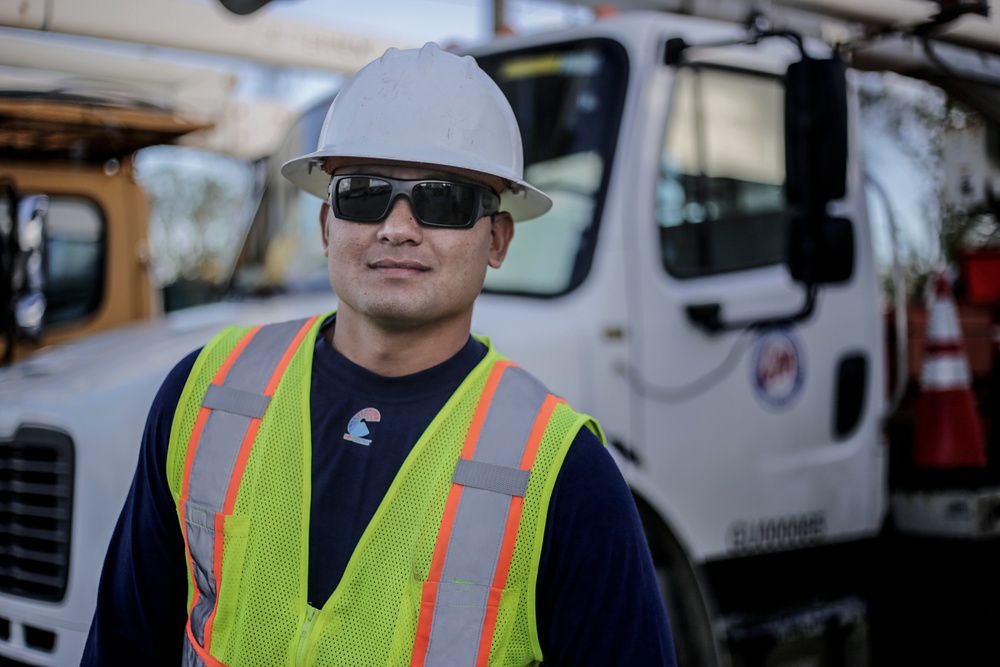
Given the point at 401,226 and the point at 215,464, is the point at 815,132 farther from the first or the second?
the point at 215,464

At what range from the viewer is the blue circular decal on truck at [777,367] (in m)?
3.31

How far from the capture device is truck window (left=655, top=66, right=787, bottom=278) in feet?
10.5

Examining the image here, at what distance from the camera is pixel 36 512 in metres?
2.63

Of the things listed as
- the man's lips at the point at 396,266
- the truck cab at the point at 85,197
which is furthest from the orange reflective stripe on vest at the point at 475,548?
the truck cab at the point at 85,197

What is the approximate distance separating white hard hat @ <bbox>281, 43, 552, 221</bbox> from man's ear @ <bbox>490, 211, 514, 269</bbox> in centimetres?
7

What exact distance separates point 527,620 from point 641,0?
9.15ft

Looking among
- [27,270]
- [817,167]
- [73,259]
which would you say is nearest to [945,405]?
[817,167]

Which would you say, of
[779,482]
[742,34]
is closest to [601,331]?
[779,482]

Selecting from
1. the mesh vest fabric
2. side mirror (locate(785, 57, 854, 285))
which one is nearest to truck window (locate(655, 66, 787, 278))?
side mirror (locate(785, 57, 854, 285))

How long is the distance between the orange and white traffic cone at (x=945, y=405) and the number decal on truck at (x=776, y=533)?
58cm

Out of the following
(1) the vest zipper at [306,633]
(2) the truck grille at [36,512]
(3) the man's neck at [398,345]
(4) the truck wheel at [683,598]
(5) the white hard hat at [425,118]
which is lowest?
(4) the truck wheel at [683,598]

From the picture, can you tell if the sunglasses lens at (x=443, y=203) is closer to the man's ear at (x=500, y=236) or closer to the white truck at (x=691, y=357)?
the man's ear at (x=500, y=236)

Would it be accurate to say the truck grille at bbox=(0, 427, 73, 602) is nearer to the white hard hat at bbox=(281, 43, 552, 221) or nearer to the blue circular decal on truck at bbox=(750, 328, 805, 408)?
the white hard hat at bbox=(281, 43, 552, 221)

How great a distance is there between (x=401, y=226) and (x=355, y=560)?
536mm
